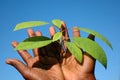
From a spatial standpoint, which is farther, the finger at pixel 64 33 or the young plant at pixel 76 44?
the finger at pixel 64 33

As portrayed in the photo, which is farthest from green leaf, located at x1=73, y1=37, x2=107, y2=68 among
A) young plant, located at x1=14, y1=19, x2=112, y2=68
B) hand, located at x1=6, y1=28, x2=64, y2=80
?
hand, located at x1=6, y1=28, x2=64, y2=80

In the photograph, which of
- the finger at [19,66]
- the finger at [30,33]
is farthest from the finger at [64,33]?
the finger at [19,66]

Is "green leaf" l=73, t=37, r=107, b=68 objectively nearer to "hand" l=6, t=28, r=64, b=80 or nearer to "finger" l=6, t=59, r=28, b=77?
"hand" l=6, t=28, r=64, b=80

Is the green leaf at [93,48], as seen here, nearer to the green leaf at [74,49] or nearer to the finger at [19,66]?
the green leaf at [74,49]

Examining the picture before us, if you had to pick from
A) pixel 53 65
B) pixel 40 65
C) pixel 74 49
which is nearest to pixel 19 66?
pixel 40 65

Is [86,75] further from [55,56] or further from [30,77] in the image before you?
[30,77]

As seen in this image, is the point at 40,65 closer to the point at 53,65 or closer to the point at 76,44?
the point at 53,65
